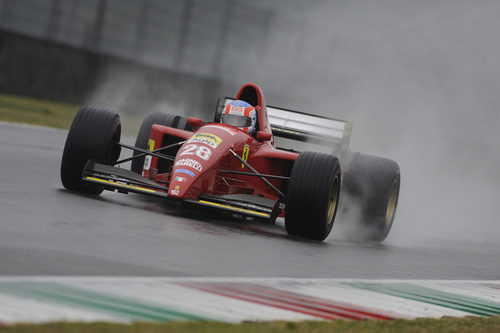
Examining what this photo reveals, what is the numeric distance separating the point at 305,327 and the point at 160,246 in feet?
8.20

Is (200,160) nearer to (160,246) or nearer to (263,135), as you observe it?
(263,135)

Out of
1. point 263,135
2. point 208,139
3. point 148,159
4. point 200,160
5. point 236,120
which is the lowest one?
point 148,159

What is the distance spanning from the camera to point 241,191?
37.9ft

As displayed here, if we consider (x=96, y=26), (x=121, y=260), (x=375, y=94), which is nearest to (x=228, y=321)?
(x=121, y=260)

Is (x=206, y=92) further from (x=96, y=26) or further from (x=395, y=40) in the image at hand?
(x=395, y=40)

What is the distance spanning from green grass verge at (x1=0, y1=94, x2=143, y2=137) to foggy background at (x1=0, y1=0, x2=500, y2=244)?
3.15ft

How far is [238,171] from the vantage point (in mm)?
11141

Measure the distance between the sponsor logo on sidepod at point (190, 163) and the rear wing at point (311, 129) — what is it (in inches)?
134

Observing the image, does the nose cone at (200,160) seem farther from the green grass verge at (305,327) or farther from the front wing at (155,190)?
the green grass verge at (305,327)

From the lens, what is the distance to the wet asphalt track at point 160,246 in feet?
22.5

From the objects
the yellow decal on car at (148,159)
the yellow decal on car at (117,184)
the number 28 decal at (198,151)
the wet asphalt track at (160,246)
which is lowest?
the wet asphalt track at (160,246)

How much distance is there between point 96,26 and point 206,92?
4.84 meters

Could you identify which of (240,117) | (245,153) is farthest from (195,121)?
(245,153)

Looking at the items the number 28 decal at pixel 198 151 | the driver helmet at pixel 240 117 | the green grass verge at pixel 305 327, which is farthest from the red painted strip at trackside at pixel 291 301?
the driver helmet at pixel 240 117
